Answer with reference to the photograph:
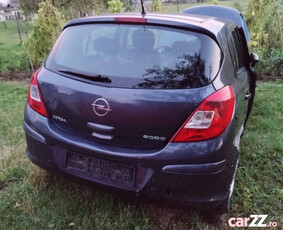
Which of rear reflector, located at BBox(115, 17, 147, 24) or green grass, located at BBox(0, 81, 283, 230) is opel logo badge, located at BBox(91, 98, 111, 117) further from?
green grass, located at BBox(0, 81, 283, 230)

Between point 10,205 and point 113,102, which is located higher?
point 113,102

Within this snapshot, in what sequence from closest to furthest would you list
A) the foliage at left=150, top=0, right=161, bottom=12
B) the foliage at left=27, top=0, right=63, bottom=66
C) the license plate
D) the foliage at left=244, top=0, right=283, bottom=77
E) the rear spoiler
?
the license plate, the rear spoiler, the foliage at left=244, top=0, right=283, bottom=77, the foliage at left=27, top=0, right=63, bottom=66, the foliage at left=150, top=0, right=161, bottom=12

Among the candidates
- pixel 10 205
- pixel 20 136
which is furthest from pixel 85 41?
pixel 20 136

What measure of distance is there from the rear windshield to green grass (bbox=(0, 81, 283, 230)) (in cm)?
106

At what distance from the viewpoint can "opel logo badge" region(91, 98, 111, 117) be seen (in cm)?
212

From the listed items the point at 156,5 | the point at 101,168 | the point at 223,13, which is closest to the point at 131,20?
the point at 101,168

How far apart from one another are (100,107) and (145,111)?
31 cm

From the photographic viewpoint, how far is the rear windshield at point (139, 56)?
2.14 m

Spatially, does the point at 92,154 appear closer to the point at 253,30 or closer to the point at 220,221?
the point at 220,221

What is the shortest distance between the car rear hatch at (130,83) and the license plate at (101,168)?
5.5 inches

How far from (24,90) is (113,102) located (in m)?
5.12

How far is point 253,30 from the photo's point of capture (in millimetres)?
7730

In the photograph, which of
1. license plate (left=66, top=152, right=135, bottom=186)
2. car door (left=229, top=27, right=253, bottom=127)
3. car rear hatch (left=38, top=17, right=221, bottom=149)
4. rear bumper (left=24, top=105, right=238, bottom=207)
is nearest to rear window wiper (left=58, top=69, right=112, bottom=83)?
car rear hatch (left=38, top=17, right=221, bottom=149)

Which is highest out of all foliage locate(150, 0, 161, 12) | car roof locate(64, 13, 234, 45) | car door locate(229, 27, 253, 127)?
car roof locate(64, 13, 234, 45)
